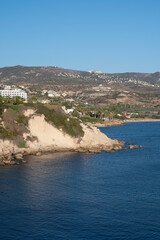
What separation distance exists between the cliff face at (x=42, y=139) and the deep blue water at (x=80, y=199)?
6099 mm

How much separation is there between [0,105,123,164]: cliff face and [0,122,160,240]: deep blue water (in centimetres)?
610

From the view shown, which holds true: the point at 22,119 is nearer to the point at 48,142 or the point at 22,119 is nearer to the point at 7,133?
the point at 7,133

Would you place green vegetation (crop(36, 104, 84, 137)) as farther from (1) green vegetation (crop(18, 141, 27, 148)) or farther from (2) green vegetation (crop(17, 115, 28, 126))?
(1) green vegetation (crop(18, 141, 27, 148))

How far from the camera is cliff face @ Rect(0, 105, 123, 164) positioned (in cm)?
6091

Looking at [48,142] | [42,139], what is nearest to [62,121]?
[48,142]

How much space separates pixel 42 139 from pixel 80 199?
3002 cm

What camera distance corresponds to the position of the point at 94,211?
32.2m

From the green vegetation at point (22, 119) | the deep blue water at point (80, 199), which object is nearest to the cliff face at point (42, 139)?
the green vegetation at point (22, 119)

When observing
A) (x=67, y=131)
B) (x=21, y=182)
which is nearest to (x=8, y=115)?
(x=67, y=131)

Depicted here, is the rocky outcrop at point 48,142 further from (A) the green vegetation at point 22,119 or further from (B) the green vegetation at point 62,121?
(B) the green vegetation at point 62,121

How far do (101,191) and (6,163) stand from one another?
65.1 feet

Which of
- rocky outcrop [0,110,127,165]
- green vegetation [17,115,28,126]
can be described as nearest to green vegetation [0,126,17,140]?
rocky outcrop [0,110,127,165]

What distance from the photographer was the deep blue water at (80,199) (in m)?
28.1

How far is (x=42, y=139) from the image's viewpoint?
64.3 meters
